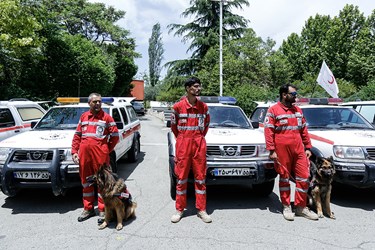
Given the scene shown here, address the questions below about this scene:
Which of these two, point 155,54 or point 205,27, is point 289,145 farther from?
point 155,54

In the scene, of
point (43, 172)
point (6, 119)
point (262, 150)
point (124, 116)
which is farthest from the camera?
point (124, 116)

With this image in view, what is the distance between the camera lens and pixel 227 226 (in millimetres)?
4391

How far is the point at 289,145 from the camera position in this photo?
4.55 meters

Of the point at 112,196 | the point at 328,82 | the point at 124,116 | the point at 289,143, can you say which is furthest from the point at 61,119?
the point at 328,82

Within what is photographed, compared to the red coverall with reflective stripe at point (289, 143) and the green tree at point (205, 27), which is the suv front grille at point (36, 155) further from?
the green tree at point (205, 27)

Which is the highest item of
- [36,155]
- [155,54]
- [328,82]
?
[155,54]

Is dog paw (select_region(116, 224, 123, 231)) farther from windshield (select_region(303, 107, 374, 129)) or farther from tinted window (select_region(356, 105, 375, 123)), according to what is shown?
tinted window (select_region(356, 105, 375, 123))

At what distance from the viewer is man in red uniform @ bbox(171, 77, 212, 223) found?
454 centimetres

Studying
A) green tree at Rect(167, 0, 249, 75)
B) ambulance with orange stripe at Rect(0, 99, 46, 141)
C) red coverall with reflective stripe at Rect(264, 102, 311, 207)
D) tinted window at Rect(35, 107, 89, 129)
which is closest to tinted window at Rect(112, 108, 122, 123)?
tinted window at Rect(35, 107, 89, 129)

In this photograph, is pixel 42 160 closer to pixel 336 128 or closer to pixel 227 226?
pixel 227 226

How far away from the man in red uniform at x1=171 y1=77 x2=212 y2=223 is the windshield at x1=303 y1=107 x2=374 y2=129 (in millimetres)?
2766

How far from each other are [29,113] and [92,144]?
5.17m

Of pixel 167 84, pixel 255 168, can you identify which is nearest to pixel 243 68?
pixel 167 84

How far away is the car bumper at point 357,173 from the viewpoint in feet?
15.7
